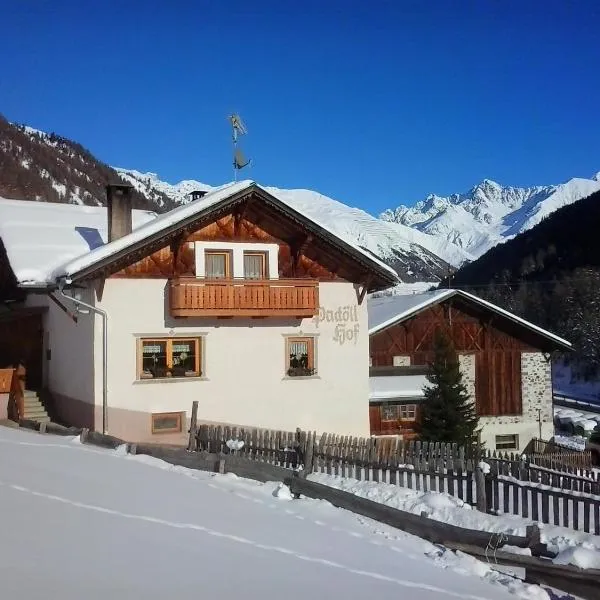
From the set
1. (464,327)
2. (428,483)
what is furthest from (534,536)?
(464,327)

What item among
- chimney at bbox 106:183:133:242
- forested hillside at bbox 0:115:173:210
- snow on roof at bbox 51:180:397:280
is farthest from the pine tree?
forested hillside at bbox 0:115:173:210

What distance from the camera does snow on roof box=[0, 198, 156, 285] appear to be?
768 inches

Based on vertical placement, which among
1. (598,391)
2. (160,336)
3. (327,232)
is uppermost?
(327,232)

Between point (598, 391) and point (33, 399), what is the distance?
57.1m

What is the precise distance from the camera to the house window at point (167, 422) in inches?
727

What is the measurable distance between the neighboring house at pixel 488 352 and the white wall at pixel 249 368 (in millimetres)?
6533

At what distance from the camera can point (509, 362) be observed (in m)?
29.3

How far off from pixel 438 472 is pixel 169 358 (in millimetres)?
8134

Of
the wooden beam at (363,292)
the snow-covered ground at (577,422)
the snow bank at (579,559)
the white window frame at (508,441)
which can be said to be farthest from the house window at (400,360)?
the snow bank at (579,559)

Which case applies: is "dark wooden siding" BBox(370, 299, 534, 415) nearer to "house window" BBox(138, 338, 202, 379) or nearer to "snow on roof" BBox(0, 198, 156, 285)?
"house window" BBox(138, 338, 202, 379)

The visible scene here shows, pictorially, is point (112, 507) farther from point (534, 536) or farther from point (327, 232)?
point (327, 232)

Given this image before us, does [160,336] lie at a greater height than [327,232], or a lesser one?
lesser

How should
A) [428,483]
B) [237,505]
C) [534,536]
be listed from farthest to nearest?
[428,483] → [237,505] → [534,536]

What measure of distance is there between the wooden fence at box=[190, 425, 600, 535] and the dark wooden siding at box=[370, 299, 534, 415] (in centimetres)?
1146
